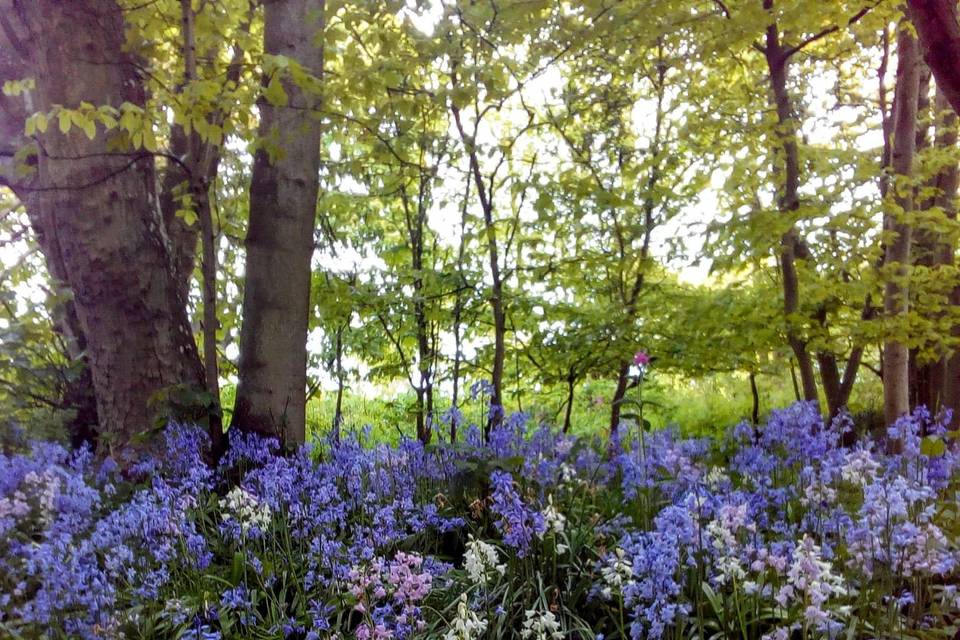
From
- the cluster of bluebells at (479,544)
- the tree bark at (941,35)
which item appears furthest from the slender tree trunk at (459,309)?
the tree bark at (941,35)

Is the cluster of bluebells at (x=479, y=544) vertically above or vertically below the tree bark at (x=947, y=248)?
below

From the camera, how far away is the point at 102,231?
11.2 ft

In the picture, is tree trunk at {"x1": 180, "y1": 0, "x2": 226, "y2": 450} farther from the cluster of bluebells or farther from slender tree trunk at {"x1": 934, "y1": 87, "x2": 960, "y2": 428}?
slender tree trunk at {"x1": 934, "y1": 87, "x2": 960, "y2": 428}

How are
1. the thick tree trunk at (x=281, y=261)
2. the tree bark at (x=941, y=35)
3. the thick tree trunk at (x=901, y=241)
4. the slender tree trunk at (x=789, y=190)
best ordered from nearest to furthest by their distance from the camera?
the tree bark at (x=941, y=35), the thick tree trunk at (x=281, y=261), the thick tree trunk at (x=901, y=241), the slender tree trunk at (x=789, y=190)

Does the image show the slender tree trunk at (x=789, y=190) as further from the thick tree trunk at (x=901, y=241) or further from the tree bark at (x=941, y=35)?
the tree bark at (x=941, y=35)

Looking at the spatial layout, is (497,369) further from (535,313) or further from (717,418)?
(717,418)

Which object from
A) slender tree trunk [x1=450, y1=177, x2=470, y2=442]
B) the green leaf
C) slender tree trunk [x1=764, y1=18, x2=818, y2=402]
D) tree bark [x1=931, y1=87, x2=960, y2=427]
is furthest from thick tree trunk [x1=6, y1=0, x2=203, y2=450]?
tree bark [x1=931, y1=87, x2=960, y2=427]

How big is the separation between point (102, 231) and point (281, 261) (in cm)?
84

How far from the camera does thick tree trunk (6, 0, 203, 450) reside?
11.2ft

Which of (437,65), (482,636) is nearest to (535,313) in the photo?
(437,65)

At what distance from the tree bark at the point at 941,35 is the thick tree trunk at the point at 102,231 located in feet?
10.9

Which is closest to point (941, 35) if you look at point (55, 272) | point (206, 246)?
point (206, 246)

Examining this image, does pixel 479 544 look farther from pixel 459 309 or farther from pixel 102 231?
pixel 459 309

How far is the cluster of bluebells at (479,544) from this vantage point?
2010 millimetres
